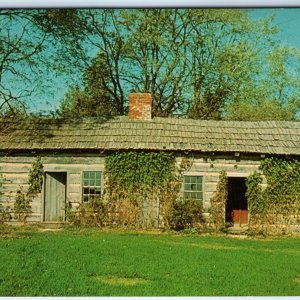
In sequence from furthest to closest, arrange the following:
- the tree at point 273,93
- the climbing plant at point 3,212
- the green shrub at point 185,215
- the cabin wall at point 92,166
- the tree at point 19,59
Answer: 1. the cabin wall at point 92,166
2. the green shrub at point 185,215
3. the climbing plant at point 3,212
4. the tree at point 273,93
5. the tree at point 19,59

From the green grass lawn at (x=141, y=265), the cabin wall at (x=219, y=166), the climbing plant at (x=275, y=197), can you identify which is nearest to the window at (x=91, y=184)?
the green grass lawn at (x=141, y=265)

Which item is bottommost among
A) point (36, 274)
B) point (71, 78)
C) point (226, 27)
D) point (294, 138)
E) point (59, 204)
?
point (36, 274)

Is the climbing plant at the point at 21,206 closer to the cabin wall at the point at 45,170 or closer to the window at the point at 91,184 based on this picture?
the cabin wall at the point at 45,170

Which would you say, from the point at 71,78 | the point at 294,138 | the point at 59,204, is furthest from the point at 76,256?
the point at 294,138

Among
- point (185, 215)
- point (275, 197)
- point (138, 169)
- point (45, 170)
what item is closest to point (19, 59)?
point (45, 170)

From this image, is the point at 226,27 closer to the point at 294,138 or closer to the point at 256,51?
the point at 256,51

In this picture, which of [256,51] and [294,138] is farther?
[294,138]

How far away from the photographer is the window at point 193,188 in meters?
14.3

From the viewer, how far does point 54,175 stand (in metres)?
14.5

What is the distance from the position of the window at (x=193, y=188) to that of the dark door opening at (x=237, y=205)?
131 centimetres

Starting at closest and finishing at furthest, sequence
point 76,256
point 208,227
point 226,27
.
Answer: point 76,256, point 226,27, point 208,227

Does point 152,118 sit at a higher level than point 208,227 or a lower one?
higher

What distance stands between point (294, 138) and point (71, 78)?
656 cm

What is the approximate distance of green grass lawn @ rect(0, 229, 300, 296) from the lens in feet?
29.3
